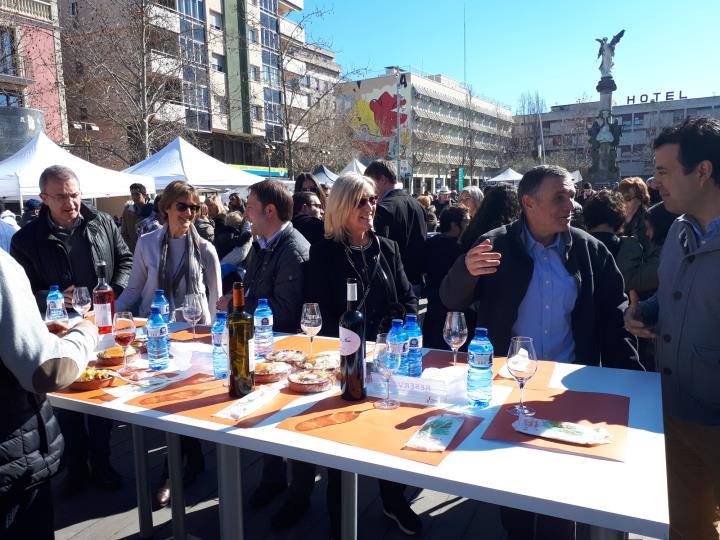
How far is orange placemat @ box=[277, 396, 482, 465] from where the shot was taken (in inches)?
61.1

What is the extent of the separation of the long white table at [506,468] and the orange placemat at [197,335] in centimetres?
89

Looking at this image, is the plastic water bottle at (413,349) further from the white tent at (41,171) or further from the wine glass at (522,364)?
the white tent at (41,171)

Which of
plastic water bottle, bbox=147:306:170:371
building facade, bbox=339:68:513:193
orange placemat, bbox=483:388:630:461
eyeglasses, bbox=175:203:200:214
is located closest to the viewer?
orange placemat, bbox=483:388:630:461

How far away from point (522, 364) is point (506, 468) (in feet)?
1.32

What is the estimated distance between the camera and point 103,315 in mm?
2896

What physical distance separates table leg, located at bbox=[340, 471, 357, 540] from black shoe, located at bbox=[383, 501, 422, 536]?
22.1 inches

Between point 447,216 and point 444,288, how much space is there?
90.1 inches

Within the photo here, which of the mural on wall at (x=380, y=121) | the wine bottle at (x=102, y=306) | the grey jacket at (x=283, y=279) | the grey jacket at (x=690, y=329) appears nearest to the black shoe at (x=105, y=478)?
the wine bottle at (x=102, y=306)

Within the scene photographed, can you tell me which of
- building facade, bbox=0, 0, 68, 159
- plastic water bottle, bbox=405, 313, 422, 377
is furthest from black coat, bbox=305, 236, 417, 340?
building facade, bbox=0, 0, 68, 159

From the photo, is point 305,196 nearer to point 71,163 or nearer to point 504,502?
point 504,502

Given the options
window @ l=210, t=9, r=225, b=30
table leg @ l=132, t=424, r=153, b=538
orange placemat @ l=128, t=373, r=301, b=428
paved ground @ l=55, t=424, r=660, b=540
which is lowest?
paved ground @ l=55, t=424, r=660, b=540

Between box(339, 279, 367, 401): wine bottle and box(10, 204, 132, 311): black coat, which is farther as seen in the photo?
box(10, 204, 132, 311): black coat

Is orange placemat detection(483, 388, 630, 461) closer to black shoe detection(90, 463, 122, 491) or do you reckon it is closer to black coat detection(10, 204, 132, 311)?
black shoe detection(90, 463, 122, 491)

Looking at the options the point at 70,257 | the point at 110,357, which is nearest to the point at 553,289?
the point at 110,357
